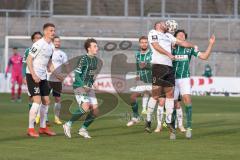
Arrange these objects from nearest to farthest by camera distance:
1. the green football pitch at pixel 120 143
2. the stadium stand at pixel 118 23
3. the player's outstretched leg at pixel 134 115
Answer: the green football pitch at pixel 120 143 < the player's outstretched leg at pixel 134 115 < the stadium stand at pixel 118 23

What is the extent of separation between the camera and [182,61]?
15.9 m

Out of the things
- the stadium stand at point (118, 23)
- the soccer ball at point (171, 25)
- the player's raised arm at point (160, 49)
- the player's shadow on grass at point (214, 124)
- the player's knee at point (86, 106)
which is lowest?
the player's shadow on grass at point (214, 124)

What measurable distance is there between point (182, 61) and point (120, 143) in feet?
9.95

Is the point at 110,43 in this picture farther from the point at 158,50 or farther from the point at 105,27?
the point at 158,50

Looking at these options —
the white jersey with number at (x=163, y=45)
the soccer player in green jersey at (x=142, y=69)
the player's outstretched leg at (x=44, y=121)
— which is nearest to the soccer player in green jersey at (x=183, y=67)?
the white jersey with number at (x=163, y=45)

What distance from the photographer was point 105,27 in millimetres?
44812

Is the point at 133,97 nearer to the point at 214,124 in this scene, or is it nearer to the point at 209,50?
the point at 214,124

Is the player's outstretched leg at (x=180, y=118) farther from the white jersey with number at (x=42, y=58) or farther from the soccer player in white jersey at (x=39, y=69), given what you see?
the white jersey with number at (x=42, y=58)

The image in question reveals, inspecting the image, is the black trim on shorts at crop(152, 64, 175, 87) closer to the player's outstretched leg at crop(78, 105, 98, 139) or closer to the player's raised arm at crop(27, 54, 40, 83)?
the player's outstretched leg at crop(78, 105, 98, 139)

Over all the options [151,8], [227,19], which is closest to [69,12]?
[151,8]

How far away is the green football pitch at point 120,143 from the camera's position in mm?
11680

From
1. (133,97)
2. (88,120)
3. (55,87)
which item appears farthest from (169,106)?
(55,87)

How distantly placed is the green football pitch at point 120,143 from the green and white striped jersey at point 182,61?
132 centimetres

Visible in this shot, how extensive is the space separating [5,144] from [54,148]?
42.6 inches
